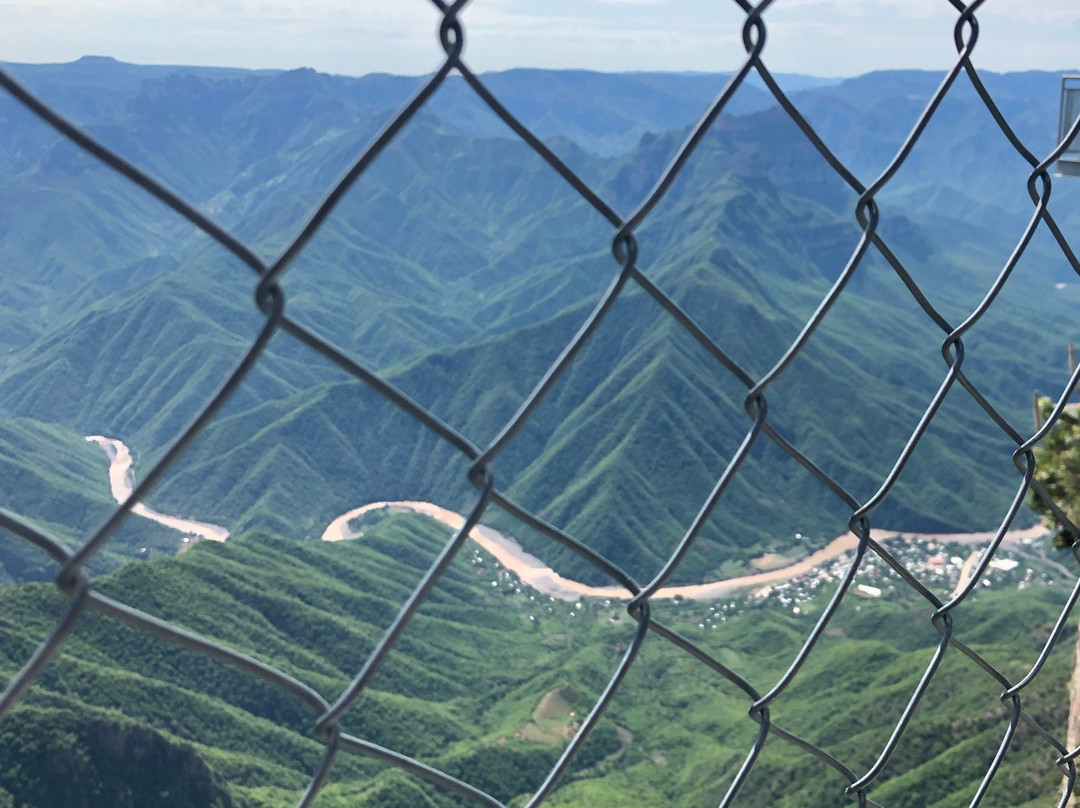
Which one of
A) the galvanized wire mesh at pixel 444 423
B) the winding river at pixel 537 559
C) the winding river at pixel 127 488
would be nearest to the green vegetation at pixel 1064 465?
the galvanized wire mesh at pixel 444 423

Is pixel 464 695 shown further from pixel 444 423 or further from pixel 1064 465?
pixel 444 423

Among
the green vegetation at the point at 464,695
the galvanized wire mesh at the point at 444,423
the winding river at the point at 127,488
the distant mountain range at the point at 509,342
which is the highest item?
the distant mountain range at the point at 509,342

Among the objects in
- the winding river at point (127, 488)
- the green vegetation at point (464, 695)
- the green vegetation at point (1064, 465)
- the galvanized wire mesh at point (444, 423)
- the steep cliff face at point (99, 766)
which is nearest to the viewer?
the galvanized wire mesh at point (444, 423)

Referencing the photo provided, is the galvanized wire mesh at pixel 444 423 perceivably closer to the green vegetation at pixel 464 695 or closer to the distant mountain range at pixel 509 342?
the green vegetation at pixel 464 695

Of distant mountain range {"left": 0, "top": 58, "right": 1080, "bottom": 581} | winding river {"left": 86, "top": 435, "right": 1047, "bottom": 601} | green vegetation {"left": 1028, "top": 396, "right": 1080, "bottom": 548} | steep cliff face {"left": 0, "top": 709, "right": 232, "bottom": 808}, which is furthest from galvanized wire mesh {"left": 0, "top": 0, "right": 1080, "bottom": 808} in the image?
winding river {"left": 86, "top": 435, "right": 1047, "bottom": 601}

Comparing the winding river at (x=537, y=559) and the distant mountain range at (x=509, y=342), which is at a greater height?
the distant mountain range at (x=509, y=342)

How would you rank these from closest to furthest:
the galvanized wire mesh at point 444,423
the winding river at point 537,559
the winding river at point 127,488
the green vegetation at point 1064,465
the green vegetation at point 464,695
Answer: the galvanized wire mesh at point 444,423 < the green vegetation at point 1064,465 < the green vegetation at point 464,695 < the winding river at point 537,559 < the winding river at point 127,488
